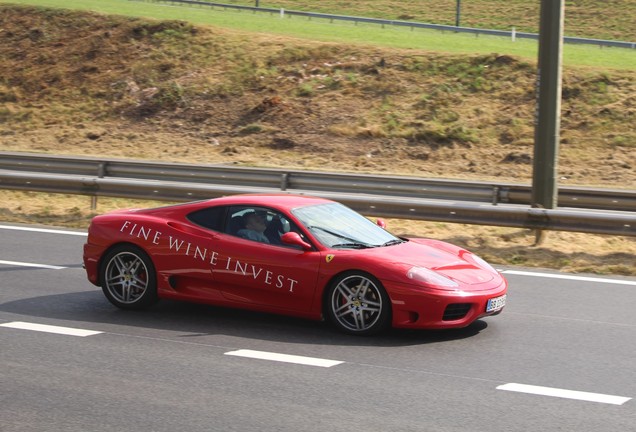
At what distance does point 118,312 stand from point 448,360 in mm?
3342

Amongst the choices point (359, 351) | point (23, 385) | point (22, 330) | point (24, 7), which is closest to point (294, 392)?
point (359, 351)

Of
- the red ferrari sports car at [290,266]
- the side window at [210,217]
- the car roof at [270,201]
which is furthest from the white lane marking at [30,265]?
the car roof at [270,201]

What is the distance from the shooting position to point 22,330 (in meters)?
9.15

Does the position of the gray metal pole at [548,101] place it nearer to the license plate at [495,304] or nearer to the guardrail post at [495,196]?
the guardrail post at [495,196]

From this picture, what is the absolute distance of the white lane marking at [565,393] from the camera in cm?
721

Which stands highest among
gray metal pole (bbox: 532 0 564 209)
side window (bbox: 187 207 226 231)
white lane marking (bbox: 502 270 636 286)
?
gray metal pole (bbox: 532 0 564 209)

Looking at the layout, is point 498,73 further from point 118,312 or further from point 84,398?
point 84,398

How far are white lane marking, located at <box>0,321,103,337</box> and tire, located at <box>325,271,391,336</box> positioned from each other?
6.89 feet


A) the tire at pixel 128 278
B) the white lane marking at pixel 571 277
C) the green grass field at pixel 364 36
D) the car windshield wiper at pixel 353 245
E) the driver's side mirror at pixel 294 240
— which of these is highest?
the green grass field at pixel 364 36

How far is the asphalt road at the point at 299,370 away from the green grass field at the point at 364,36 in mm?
20616

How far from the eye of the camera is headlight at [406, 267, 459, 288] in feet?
28.5

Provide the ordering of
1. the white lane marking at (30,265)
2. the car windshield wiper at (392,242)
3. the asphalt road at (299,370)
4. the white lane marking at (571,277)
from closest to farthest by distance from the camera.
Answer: the asphalt road at (299,370) → the car windshield wiper at (392,242) → the white lane marking at (571,277) → the white lane marking at (30,265)

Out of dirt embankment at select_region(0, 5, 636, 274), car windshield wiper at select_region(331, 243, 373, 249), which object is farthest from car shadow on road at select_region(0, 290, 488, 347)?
dirt embankment at select_region(0, 5, 636, 274)

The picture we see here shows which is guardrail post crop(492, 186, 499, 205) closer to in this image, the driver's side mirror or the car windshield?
the car windshield
